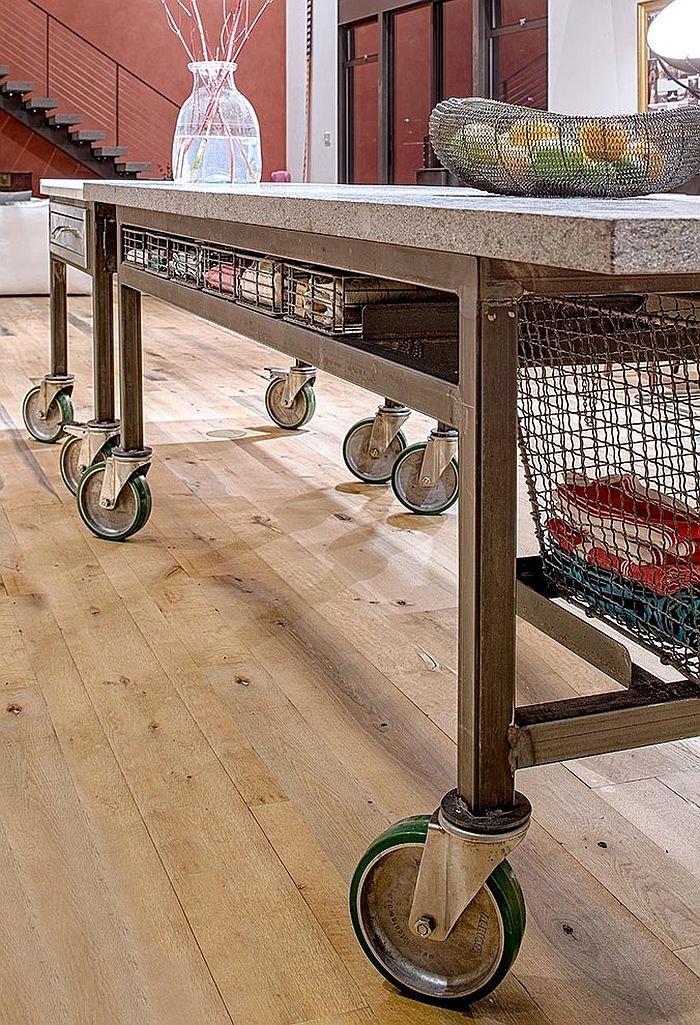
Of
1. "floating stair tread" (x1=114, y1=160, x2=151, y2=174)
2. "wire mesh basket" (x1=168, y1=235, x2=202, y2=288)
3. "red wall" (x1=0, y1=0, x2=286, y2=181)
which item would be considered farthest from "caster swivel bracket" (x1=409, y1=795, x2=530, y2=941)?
"red wall" (x1=0, y1=0, x2=286, y2=181)

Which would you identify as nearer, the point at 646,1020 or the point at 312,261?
the point at 646,1020

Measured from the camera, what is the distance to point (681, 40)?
14.8 feet

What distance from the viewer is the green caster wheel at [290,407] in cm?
381

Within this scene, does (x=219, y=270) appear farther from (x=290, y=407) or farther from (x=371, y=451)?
(x=290, y=407)

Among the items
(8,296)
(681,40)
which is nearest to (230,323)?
(681,40)

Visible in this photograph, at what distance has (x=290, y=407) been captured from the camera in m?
3.84

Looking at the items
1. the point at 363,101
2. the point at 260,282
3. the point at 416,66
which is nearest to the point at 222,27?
the point at 416,66

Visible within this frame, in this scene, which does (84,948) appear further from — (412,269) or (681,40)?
(681,40)

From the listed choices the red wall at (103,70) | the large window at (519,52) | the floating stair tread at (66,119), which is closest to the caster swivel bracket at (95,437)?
the large window at (519,52)

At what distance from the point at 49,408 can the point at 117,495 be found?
109 centimetres

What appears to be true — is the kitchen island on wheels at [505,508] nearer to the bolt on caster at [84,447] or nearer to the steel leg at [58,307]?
the bolt on caster at [84,447]

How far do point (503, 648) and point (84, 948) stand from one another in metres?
0.52

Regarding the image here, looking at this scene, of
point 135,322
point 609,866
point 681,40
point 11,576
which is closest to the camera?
point 609,866

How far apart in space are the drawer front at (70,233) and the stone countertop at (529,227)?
4.96 feet
